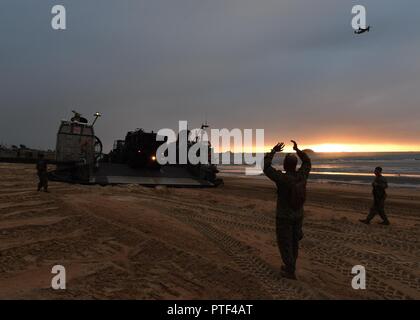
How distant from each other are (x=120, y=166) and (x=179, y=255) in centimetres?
1823

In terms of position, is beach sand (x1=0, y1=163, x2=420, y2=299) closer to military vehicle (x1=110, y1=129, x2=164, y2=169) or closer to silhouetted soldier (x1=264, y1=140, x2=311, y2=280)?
silhouetted soldier (x1=264, y1=140, x2=311, y2=280)

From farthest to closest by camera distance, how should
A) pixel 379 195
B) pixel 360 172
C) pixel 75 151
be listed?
1. pixel 360 172
2. pixel 75 151
3. pixel 379 195

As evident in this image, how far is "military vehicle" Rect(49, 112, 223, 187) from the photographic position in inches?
766

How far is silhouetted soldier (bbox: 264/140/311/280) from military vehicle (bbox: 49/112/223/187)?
1485cm

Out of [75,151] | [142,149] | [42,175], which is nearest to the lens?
[42,175]

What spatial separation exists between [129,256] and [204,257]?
4.30ft

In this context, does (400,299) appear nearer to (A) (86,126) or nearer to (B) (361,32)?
(B) (361,32)

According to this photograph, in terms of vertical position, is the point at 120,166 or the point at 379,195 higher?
the point at 120,166

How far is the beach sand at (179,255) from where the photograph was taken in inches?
184

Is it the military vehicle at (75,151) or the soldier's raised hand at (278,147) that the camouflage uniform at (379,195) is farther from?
the military vehicle at (75,151)

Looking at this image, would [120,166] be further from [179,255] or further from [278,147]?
[278,147]

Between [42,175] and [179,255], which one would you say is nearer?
[179,255]

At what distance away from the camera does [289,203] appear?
201 inches

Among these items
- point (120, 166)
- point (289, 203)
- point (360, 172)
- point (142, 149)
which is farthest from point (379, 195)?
point (360, 172)
